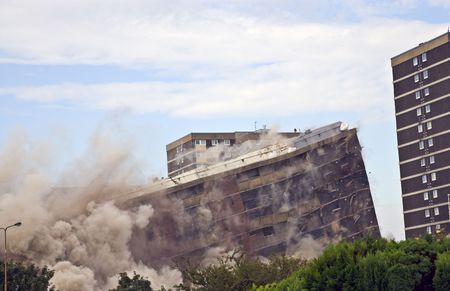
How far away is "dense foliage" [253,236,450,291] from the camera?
67.1 meters

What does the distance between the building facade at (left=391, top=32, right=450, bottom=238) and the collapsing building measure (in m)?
14.6

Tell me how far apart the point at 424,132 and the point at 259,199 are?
3168cm

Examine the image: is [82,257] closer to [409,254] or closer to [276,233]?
[276,233]

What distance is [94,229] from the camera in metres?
149

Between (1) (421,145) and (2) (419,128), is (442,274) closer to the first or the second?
(1) (421,145)

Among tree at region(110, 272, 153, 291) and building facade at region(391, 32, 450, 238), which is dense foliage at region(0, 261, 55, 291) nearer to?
tree at region(110, 272, 153, 291)

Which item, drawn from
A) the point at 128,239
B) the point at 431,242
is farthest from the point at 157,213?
the point at 431,242

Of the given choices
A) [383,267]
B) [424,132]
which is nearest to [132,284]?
[383,267]

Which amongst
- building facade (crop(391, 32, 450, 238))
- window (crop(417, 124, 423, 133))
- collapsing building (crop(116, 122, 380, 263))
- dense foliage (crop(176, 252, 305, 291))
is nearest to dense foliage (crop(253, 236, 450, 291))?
dense foliage (crop(176, 252, 305, 291))

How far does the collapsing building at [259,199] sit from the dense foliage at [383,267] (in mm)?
78732

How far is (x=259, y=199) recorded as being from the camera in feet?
508

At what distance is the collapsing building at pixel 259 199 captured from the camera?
505ft

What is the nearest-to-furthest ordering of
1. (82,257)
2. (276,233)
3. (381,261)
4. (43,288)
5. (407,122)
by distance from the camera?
(381,261) < (43,288) < (82,257) < (276,233) < (407,122)

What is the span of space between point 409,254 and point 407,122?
106829mm
